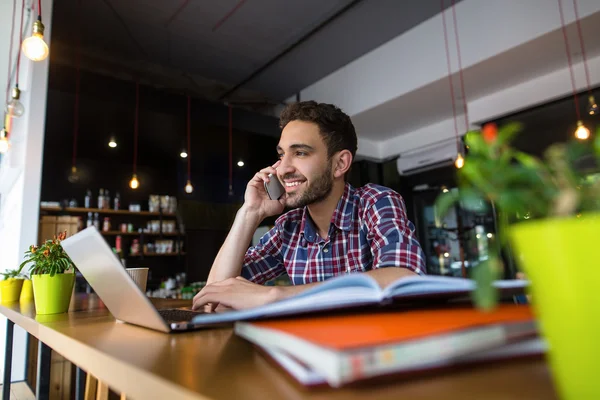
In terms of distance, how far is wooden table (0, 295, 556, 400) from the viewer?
29cm

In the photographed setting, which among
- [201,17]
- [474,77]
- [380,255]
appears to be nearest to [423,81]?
[474,77]

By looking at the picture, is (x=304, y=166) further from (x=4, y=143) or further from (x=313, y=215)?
(x=4, y=143)

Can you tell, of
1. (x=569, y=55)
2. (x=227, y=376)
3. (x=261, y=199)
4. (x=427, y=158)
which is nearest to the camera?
(x=227, y=376)

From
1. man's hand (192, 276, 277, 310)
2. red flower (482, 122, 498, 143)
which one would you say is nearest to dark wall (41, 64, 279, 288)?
man's hand (192, 276, 277, 310)

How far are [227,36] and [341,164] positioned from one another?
3.02 metres

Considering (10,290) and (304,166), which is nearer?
(304,166)

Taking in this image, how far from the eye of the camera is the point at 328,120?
1.49 m

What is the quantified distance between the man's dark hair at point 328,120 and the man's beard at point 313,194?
0.12m

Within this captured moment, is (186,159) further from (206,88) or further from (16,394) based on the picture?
(16,394)

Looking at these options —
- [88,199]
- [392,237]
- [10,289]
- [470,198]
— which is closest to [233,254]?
[392,237]

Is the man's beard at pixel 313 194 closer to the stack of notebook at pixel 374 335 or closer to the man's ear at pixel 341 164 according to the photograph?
the man's ear at pixel 341 164

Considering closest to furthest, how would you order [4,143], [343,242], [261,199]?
[343,242] < [261,199] < [4,143]

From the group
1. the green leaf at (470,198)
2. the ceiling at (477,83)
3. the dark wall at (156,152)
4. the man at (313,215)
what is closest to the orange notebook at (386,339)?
the green leaf at (470,198)

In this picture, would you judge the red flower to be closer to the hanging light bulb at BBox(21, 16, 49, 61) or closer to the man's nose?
the man's nose
